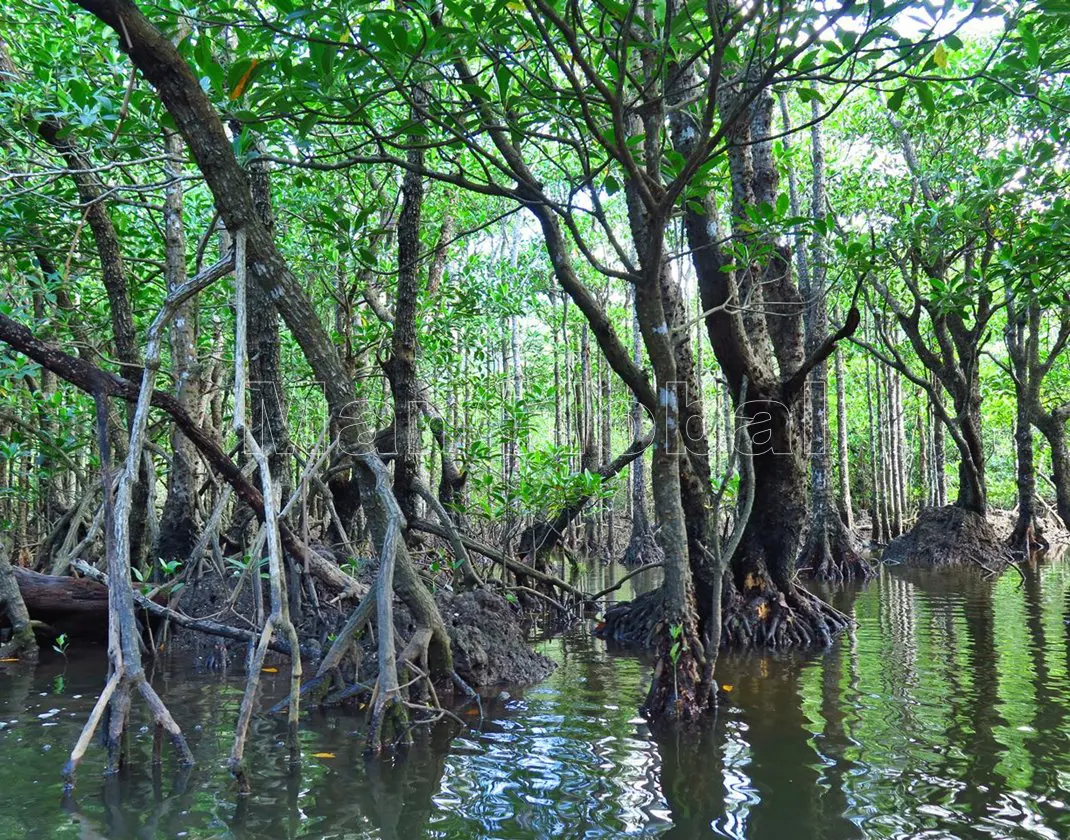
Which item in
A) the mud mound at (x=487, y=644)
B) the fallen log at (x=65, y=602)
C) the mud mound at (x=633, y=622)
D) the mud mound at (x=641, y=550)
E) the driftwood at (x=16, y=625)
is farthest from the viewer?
the mud mound at (x=641, y=550)

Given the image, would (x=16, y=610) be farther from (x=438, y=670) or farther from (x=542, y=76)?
(x=542, y=76)

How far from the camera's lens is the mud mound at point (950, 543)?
1403cm

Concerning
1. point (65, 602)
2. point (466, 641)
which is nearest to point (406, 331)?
point (466, 641)

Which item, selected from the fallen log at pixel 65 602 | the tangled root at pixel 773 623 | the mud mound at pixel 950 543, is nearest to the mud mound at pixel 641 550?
the mud mound at pixel 950 543

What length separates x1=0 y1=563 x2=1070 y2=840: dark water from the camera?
11.0 ft

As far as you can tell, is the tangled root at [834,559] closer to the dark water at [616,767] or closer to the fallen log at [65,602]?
the dark water at [616,767]

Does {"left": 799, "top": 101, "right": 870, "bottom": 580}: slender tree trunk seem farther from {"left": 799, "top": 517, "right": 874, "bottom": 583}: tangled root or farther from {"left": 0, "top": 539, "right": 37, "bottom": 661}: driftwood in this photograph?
{"left": 0, "top": 539, "right": 37, "bottom": 661}: driftwood

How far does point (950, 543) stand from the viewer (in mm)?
14289

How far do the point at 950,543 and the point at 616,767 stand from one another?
12.3 m

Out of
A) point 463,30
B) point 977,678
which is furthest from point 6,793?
point 977,678

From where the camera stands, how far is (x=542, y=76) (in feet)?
14.1

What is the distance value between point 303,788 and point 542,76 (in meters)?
3.68

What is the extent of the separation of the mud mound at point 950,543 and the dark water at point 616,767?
28.2 feet

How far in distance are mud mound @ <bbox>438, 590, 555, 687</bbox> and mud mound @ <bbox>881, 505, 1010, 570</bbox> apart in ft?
33.0
